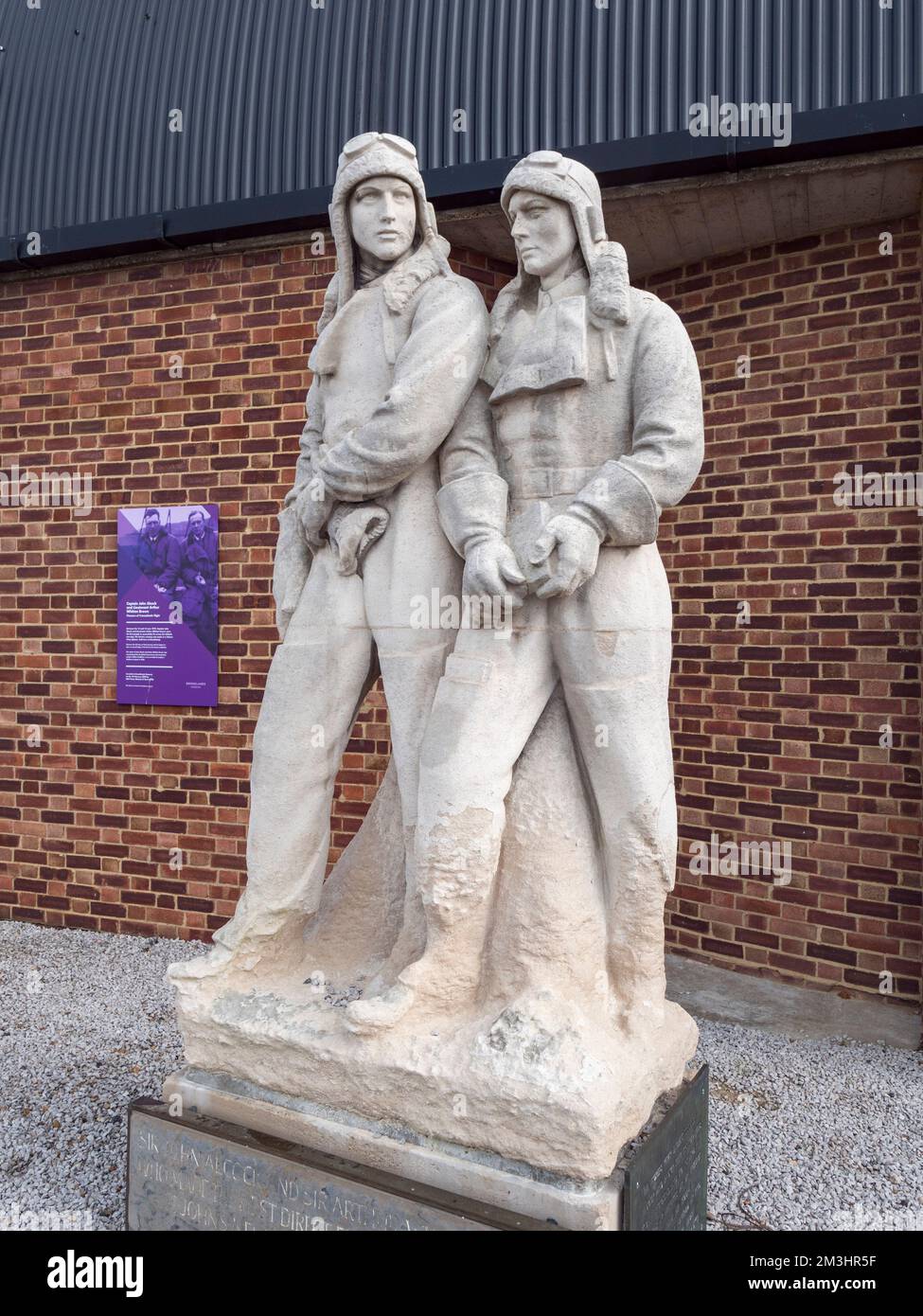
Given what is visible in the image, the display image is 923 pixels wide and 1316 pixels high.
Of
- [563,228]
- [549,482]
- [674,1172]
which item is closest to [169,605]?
[549,482]

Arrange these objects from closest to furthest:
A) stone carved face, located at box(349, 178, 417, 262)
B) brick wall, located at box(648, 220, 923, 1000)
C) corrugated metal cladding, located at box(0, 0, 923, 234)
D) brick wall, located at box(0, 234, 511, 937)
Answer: stone carved face, located at box(349, 178, 417, 262) < corrugated metal cladding, located at box(0, 0, 923, 234) < brick wall, located at box(648, 220, 923, 1000) < brick wall, located at box(0, 234, 511, 937)

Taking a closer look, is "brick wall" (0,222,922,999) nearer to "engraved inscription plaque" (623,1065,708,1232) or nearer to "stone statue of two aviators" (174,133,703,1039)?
"engraved inscription plaque" (623,1065,708,1232)

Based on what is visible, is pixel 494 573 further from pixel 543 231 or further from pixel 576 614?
pixel 543 231

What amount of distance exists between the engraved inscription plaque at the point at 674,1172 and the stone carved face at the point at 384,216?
2427 mm

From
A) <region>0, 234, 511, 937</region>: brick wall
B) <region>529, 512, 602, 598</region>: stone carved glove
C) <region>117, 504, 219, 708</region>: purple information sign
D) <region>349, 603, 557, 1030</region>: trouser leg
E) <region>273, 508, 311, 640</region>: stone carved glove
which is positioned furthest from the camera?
<region>117, 504, 219, 708</region>: purple information sign

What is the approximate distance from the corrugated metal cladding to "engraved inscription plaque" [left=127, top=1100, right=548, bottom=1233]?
14.2 ft

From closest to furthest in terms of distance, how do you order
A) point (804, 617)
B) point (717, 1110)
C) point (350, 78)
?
1. point (717, 1110)
2. point (804, 617)
3. point (350, 78)

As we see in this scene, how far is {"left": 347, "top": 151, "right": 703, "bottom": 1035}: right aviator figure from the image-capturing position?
2572mm

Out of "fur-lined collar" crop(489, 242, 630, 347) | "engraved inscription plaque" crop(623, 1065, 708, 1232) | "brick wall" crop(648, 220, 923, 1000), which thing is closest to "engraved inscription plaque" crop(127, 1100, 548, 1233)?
"engraved inscription plaque" crop(623, 1065, 708, 1232)

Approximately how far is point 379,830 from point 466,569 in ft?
3.04

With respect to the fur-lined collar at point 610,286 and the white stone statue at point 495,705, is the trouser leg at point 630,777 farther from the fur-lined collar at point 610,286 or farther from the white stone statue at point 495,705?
the fur-lined collar at point 610,286

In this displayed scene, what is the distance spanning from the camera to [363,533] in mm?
2820

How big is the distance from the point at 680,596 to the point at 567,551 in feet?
9.77

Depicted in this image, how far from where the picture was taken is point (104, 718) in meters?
5.75
